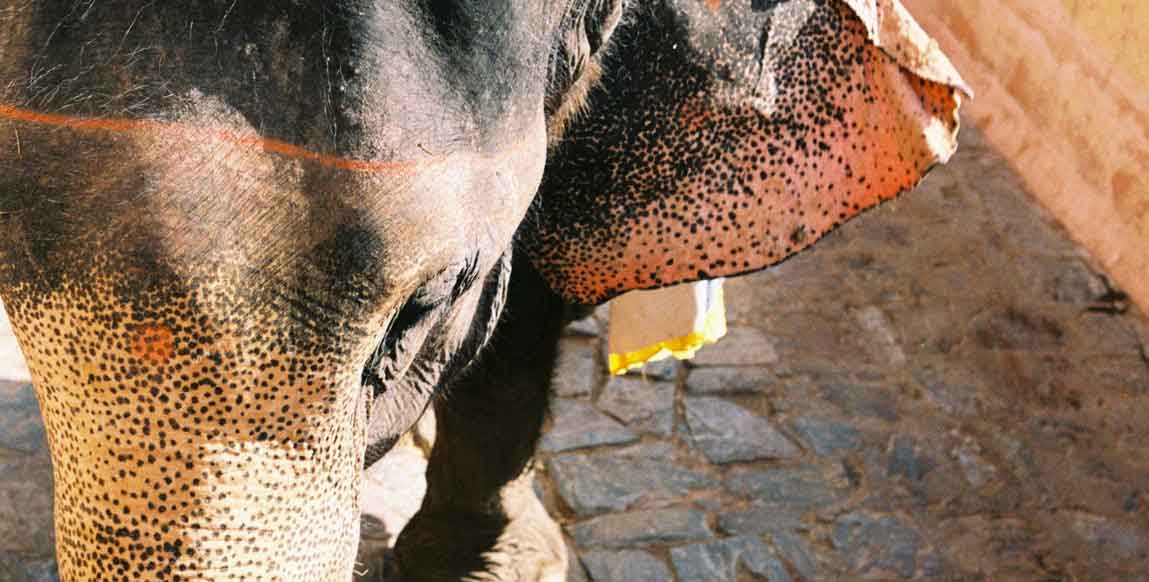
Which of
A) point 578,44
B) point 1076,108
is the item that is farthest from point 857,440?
point 578,44

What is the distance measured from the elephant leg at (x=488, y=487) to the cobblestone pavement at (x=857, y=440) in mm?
112

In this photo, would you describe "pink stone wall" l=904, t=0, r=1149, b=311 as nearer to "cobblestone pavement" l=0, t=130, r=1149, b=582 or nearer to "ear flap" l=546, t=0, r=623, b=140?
"cobblestone pavement" l=0, t=130, r=1149, b=582

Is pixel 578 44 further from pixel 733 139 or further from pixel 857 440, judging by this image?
pixel 857 440

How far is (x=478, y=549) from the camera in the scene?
2.57m

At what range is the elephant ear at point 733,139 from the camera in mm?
1505

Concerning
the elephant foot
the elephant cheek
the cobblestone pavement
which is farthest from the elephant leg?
the elephant cheek

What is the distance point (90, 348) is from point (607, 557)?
1.78 meters

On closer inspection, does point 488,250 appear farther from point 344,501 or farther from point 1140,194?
point 1140,194

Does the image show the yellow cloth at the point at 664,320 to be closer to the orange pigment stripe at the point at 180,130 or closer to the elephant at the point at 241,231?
the elephant at the point at 241,231

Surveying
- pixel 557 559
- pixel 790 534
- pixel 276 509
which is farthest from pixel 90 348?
pixel 790 534

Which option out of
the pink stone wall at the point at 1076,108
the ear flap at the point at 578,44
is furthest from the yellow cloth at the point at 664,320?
the pink stone wall at the point at 1076,108

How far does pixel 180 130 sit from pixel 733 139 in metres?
0.76

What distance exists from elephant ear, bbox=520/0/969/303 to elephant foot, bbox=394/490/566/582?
0.90m

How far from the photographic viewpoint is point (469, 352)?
174 cm
